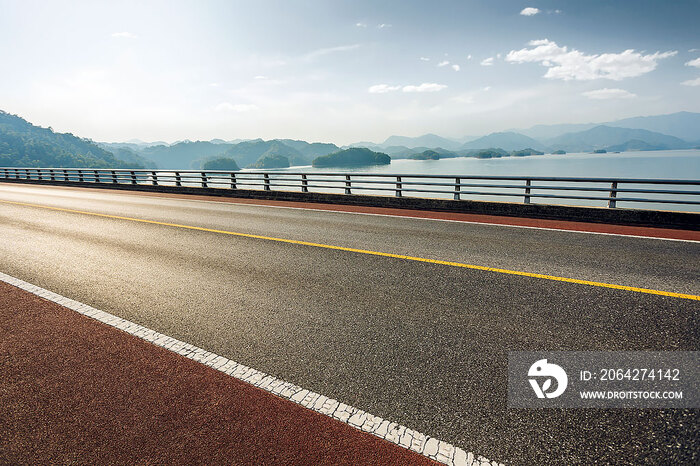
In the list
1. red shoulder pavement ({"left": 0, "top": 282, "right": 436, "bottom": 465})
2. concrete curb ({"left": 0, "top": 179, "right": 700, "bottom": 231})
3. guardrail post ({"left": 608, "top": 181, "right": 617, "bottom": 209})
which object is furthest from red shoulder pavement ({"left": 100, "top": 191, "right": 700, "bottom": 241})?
red shoulder pavement ({"left": 0, "top": 282, "right": 436, "bottom": 465})

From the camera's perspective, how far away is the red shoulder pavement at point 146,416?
2.35m

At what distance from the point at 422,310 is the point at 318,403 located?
1.98 meters

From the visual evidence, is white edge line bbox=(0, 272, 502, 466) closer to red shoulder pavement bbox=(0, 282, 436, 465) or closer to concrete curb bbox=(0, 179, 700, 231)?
red shoulder pavement bbox=(0, 282, 436, 465)

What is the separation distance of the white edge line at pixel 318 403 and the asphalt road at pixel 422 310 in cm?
10

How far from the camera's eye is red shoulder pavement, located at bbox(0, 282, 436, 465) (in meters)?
2.35

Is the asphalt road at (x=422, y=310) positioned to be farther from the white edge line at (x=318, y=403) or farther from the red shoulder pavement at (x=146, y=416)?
the red shoulder pavement at (x=146, y=416)

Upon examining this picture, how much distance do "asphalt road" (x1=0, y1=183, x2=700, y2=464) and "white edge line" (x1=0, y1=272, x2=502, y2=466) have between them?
10 cm

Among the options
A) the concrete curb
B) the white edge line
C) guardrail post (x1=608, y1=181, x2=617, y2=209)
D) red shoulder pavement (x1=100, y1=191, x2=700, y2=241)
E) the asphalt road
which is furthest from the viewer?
guardrail post (x1=608, y1=181, x2=617, y2=209)

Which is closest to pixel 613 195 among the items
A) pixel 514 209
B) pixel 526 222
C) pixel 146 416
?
pixel 514 209

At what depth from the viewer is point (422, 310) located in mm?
4352

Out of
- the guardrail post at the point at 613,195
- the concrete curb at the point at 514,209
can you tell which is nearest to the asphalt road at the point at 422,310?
the concrete curb at the point at 514,209

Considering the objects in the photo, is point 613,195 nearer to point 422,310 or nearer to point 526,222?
point 526,222

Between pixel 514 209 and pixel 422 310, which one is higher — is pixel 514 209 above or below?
above

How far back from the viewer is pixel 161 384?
→ 3.07 meters
